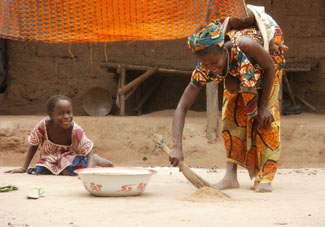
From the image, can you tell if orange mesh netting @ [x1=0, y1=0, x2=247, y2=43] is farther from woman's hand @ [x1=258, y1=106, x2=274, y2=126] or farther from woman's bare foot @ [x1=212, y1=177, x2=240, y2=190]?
woman's bare foot @ [x1=212, y1=177, x2=240, y2=190]

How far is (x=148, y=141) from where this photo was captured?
805cm

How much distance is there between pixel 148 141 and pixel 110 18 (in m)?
3.42

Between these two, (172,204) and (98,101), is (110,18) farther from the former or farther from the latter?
(98,101)

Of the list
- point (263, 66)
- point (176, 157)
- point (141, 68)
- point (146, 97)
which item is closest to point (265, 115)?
point (263, 66)

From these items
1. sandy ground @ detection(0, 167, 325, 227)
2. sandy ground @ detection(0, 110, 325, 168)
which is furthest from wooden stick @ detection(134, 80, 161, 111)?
sandy ground @ detection(0, 167, 325, 227)

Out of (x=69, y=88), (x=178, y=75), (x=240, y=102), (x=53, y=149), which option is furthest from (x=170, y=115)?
(x=240, y=102)

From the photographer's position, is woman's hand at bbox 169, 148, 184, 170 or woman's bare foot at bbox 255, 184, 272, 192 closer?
woman's hand at bbox 169, 148, 184, 170

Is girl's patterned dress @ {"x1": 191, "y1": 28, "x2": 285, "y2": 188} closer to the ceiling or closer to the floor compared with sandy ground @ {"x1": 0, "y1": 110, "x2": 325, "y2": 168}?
closer to the ceiling

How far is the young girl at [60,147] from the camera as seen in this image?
15.6ft

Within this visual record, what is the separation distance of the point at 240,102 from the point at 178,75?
600cm

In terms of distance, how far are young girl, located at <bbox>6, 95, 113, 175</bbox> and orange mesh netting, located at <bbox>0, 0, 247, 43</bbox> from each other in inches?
25.8

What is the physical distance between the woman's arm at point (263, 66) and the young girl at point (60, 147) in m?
1.79

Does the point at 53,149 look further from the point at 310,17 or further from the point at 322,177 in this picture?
the point at 310,17

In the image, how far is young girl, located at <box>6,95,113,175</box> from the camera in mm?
4742
